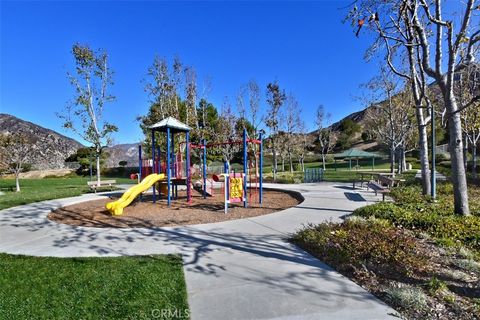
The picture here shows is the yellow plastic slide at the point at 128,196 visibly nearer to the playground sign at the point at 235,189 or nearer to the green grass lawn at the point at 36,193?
the playground sign at the point at 235,189

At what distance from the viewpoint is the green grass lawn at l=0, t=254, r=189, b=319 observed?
3.45m

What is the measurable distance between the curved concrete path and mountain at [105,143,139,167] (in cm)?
4449

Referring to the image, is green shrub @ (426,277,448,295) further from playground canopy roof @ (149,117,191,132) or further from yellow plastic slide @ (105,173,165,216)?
playground canopy roof @ (149,117,191,132)

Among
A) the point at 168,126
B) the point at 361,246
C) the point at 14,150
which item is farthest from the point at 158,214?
the point at 14,150

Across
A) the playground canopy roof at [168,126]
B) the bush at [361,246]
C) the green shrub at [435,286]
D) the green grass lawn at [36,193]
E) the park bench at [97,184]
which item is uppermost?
the playground canopy roof at [168,126]

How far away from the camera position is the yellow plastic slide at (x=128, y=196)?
33.1 ft

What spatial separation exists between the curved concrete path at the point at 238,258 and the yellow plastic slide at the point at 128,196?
176 centimetres

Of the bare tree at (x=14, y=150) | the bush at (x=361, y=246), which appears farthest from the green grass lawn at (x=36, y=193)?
the bush at (x=361, y=246)

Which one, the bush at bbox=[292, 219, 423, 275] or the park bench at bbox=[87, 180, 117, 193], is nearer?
the bush at bbox=[292, 219, 423, 275]

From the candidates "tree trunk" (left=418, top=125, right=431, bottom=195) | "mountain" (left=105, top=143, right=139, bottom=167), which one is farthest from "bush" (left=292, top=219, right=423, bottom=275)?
"mountain" (left=105, top=143, right=139, bottom=167)

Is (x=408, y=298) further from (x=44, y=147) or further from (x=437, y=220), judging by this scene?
(x=44, y=147)

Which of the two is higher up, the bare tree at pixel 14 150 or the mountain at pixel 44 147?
the mountain at pixel 44 147

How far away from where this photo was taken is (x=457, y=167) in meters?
7.77

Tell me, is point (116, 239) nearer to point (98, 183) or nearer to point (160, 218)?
point (160, 218)
